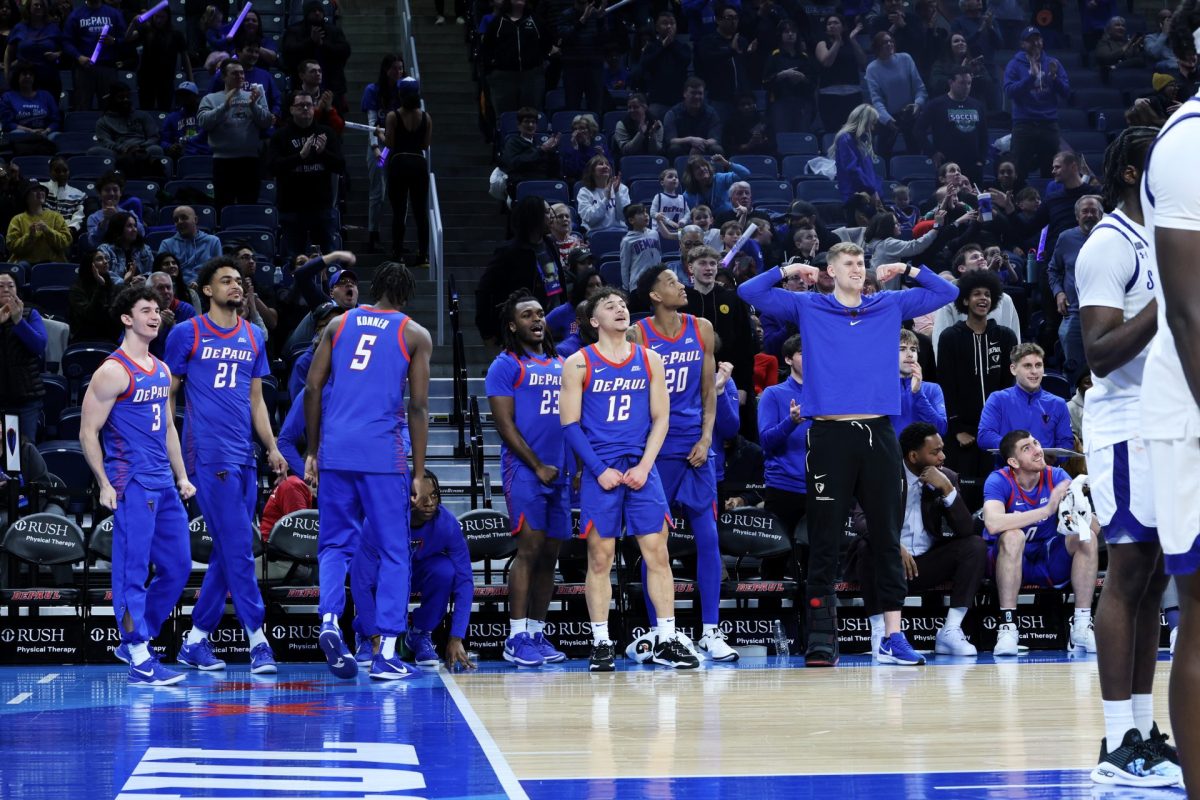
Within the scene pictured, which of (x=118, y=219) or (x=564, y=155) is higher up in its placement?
(x=564, y=155)

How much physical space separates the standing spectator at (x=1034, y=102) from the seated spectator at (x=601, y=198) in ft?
14.0

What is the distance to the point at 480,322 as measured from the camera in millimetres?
12125

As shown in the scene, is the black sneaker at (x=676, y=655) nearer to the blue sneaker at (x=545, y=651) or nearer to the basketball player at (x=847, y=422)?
the basketball player at (x=847, y=422)

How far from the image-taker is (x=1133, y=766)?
15.6 feet

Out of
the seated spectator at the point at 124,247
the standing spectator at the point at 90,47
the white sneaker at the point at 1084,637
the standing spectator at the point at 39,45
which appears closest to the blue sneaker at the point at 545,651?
the white sneaker at the point at 1084,637

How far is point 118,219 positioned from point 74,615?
396cm

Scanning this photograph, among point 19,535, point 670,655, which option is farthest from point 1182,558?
point 19,535

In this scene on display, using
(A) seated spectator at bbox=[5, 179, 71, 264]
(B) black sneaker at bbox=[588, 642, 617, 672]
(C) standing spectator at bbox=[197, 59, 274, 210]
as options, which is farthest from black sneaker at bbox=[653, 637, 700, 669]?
(C) standing spectator at bbox=[197, 59, 274, 210]

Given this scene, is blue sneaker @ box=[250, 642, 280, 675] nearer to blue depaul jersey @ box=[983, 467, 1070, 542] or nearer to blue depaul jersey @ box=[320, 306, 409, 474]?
blue depaul jersey @ box=[320, 306, 409, 474]

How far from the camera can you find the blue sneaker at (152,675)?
8328 millimetres

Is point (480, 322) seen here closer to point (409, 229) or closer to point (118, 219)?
point (118, 219)

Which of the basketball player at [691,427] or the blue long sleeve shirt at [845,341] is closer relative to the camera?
the blue long sleeve shirt at [845,341]

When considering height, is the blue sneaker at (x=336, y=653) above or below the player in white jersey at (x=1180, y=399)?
below

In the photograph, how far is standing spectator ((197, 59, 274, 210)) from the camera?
14.8 metres
